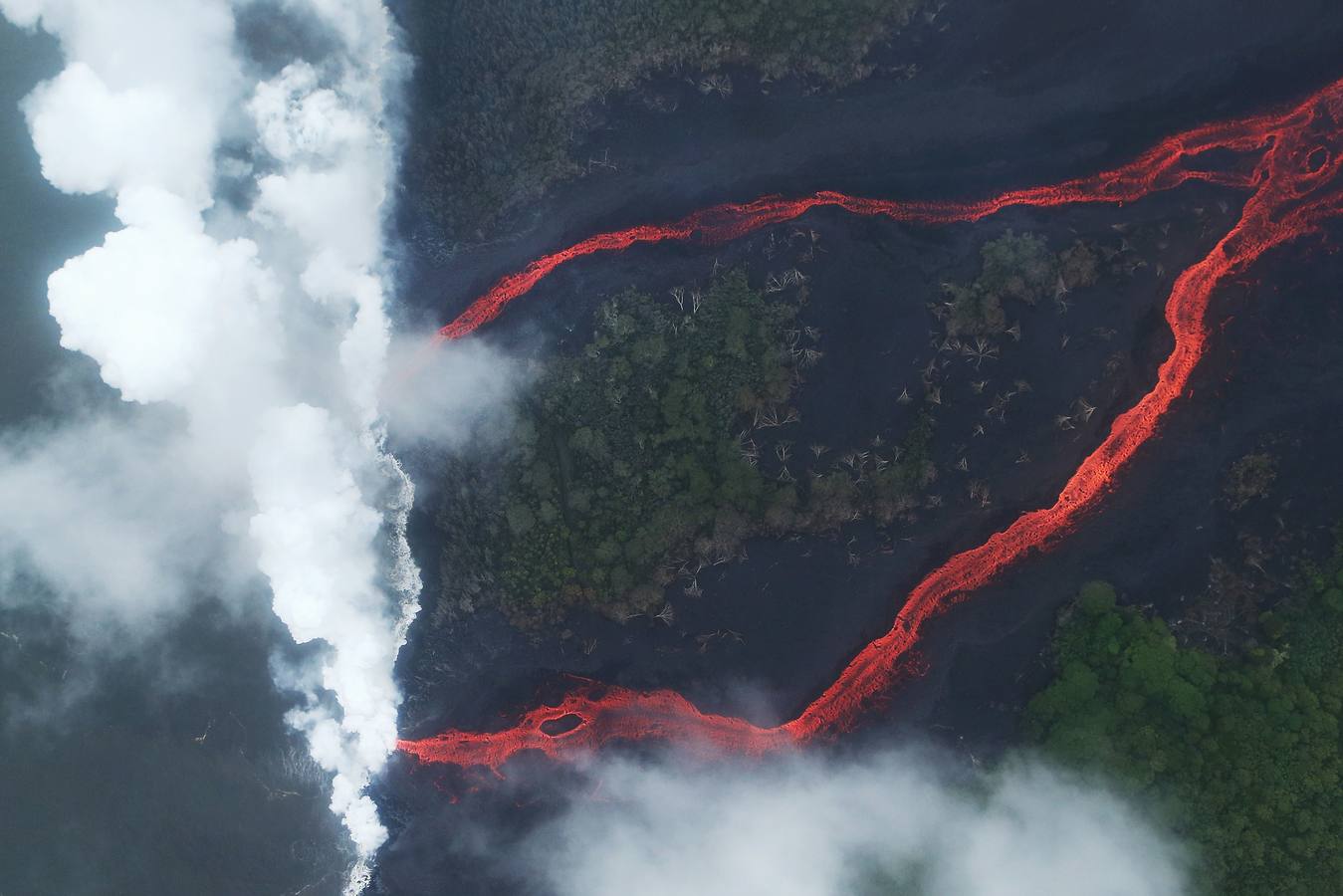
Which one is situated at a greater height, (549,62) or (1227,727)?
(549,62)

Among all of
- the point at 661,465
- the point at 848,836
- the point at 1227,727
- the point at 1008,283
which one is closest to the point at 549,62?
the point at 661,465

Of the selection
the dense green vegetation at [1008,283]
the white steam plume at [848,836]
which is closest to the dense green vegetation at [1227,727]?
the white steam plume at [848,836]

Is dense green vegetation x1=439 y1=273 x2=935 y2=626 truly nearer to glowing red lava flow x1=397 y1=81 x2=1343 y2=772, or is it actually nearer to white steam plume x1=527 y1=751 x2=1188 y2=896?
glowing red lava flow x1=397 y1=81 x2=1343 y2=772

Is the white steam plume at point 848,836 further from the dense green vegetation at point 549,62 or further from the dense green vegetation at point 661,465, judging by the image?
the dense green vegetation at point 549,62

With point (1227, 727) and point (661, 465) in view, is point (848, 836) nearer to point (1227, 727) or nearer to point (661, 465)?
point (1227, 727)

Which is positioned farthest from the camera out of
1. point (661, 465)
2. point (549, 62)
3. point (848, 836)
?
point (549, 62)

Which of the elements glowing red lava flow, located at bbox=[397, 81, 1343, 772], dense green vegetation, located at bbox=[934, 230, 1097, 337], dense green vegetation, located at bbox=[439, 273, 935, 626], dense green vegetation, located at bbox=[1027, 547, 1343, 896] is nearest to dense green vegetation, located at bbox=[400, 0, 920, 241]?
glowing red lava flow, located at bbox=[397, 81, 1343, 772]
